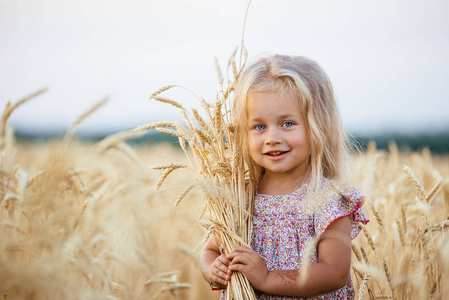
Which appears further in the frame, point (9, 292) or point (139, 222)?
point (9, 292)

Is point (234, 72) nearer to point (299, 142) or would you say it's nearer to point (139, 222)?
point (299, 142)

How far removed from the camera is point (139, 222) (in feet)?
3.85

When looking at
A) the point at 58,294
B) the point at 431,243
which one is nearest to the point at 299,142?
the point at 431,243

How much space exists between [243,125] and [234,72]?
270 millimetres

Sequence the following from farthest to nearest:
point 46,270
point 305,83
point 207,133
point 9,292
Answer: point 305,83
point 207,133
point 9,292
point 46,270

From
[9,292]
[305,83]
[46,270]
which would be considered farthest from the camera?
[305,83]

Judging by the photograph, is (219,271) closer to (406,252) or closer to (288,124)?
(288,124)

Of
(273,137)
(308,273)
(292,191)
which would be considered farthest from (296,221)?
(273,137)

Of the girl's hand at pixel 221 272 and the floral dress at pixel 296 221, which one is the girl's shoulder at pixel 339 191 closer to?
the floral dress at pixel 296 221

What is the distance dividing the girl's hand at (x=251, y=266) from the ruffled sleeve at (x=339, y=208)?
303 mm

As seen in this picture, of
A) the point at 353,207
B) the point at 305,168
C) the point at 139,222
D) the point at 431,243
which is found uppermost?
the point at 139,222

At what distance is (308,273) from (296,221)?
0.96 feet

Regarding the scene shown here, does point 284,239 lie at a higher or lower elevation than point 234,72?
lower

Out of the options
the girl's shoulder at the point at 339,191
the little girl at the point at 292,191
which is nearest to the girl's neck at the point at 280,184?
the little girl at the point at 292,191
